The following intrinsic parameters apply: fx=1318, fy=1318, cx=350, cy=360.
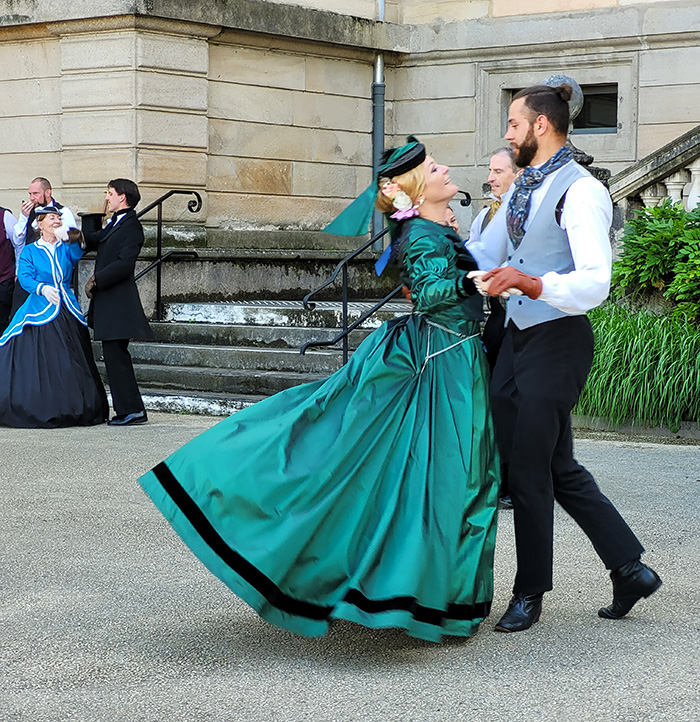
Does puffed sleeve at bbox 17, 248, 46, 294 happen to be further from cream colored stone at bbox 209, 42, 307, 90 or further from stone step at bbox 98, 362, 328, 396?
cream colored stone at bbox 209, 42, 307, 90

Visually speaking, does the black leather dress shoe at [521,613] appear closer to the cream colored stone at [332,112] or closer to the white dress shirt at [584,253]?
the white dress shirt at [584,253]

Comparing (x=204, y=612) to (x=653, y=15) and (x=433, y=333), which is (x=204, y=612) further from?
(x=653, y=15)

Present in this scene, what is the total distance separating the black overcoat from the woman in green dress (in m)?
5.41

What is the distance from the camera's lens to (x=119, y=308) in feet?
32.1

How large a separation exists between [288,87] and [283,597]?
11288mm

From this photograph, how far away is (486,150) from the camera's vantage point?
49.8 feet

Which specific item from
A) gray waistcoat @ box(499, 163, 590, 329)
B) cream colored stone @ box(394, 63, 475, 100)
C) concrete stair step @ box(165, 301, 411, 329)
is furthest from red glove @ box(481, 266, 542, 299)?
cream colored stone @ box(394, 63, 475, 100)

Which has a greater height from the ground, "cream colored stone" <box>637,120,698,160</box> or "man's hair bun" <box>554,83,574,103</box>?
"cream colored stone" <box>637,120,698,160</box>

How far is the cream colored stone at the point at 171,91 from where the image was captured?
13.3 m

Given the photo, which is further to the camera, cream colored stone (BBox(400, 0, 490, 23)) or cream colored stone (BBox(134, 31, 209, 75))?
cream colored stone (BBox(400, 0, 490, 23))

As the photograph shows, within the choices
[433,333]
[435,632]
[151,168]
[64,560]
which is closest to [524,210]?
[433,333]

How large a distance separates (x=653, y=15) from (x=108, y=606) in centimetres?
1093

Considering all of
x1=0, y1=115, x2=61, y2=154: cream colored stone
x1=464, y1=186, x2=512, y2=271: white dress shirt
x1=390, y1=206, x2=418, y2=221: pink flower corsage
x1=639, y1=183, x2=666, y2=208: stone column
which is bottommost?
x1=464, y1=186, x2=512, y2=271: white dress shirt

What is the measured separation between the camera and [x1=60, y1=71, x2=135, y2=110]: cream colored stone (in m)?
13.3
